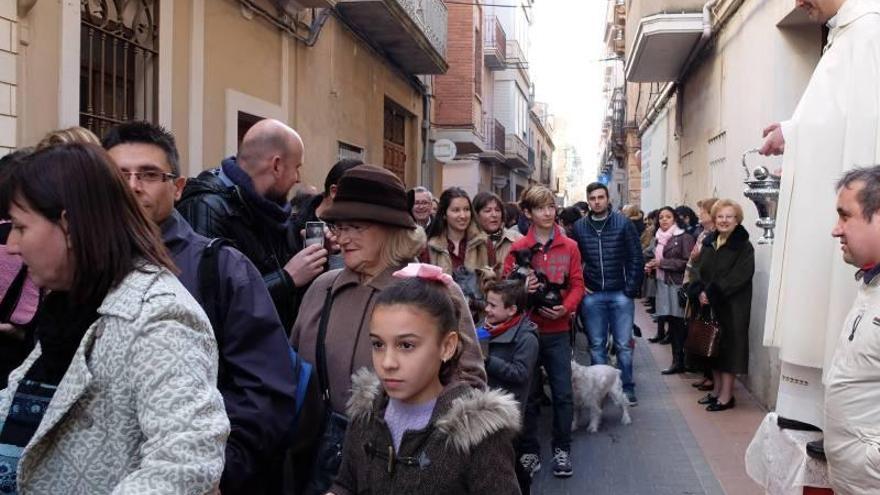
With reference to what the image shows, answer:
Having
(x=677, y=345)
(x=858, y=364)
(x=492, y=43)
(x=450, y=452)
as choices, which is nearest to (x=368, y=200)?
(x=450, y=452)

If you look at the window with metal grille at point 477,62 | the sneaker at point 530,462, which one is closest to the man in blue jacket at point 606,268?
the sneaker at point 530,462

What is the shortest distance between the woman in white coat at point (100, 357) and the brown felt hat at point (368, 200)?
1.33 metres

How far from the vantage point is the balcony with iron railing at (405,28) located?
13766mm

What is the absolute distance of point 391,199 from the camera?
10.6 feet

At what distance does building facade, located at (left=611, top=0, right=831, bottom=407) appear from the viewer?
7.91 metres

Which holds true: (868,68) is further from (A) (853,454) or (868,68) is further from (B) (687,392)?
(B) (687,392)

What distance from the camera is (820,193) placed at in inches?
121

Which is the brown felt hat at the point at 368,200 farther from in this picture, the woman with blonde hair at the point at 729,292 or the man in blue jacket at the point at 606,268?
the woman with blonde hair at the point at 729,292

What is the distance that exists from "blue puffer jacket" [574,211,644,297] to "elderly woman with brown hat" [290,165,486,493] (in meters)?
4.62

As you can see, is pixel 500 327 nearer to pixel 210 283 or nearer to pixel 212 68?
pixel 210 283

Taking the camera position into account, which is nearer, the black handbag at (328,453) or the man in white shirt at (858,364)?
the man in white shirt at (858,364)

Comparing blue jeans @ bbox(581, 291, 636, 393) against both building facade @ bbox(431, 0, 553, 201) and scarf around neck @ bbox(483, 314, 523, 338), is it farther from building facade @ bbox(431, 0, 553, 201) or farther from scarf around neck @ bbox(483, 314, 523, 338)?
building facade @ bbox(431, 0, 553, 201)

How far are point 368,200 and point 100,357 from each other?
62.5 inches

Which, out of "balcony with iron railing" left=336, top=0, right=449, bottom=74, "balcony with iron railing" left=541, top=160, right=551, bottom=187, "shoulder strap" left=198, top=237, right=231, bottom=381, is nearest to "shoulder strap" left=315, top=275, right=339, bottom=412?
"shoulder strap" left=198, top=237, right=231, bottom=381
